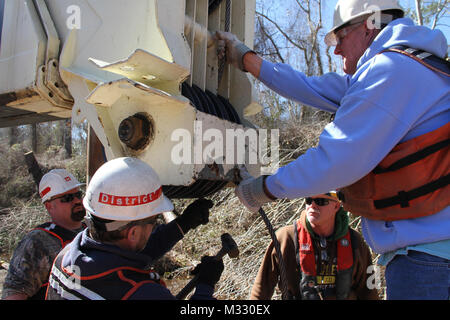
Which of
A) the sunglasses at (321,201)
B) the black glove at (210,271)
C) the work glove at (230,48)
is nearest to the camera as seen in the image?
the black glove at (210,271)

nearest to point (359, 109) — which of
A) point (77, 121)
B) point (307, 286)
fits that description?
point (77, 121)

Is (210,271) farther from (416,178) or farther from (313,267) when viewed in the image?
(313,267)

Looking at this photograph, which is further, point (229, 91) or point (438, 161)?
point (229, 91)

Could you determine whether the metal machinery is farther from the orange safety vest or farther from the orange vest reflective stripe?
the orange safety vest

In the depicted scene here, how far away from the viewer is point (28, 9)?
87.0 inches

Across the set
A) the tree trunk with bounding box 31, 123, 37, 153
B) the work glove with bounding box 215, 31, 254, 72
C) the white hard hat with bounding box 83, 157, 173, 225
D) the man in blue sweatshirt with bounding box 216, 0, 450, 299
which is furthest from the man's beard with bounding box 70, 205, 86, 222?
the tree trunk with bounding box 31, 123, 37, 153

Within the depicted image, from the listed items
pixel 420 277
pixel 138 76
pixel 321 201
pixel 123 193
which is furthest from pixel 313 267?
pixel 138 76

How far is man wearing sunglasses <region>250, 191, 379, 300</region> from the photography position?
2.96 metres

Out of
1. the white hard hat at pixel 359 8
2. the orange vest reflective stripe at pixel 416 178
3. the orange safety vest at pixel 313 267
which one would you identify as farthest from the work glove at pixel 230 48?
the orange safety vest at pixel 313 267

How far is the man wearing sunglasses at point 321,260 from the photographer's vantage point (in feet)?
9.73

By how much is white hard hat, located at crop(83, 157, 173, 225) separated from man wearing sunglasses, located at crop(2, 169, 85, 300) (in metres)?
1.00

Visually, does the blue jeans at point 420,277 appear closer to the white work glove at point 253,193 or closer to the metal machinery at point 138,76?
the white work glove at point 253,193
